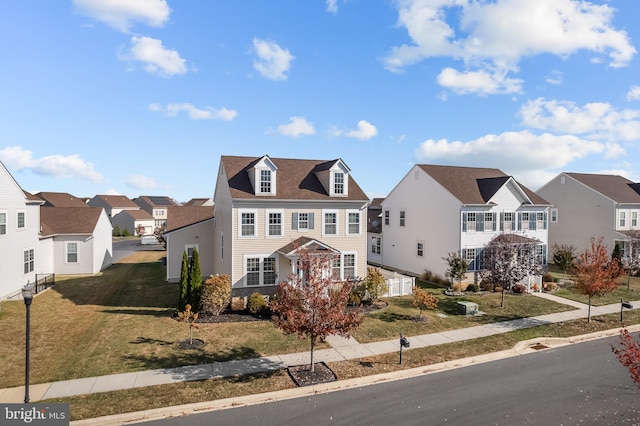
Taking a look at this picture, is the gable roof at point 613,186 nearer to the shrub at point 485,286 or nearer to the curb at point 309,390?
the shrub at point 485,286

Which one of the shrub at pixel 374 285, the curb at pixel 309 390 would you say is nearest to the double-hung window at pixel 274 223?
the shrub at pixel 374 285

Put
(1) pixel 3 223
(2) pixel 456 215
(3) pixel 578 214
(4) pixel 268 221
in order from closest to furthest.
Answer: (1) pixel 3 223 < (4) pixel 268 221 < (2) pixel 456 215 < (3) pixel 578 214

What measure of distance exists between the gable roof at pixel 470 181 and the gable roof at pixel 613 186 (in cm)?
1192

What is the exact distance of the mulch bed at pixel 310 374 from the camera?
44.8 feet

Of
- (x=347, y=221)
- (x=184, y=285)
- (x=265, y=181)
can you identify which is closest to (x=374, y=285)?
(x=347, y=221)

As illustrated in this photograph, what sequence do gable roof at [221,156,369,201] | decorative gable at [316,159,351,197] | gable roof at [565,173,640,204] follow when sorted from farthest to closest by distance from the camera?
gable roof at [565,173,640,204], decorative gable at [316,159,351,197], gable roof at [221,156,369,201]

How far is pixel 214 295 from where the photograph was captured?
21625 millimetres

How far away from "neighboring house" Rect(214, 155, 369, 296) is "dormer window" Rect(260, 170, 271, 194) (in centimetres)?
4

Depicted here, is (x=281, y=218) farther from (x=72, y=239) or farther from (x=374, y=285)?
(x=72, y=239)

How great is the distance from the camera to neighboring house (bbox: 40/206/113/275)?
105 ft

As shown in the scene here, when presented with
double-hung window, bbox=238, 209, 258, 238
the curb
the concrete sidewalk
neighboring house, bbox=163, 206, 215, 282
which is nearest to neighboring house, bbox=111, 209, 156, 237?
neighboring house, bbox=163, 206, 215, 282

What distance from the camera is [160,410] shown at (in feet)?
37.5

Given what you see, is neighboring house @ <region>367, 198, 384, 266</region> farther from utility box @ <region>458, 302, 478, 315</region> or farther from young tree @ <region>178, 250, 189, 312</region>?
young tree @ <region>178, 250, 189, 312</region>

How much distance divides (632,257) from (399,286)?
2468cm
